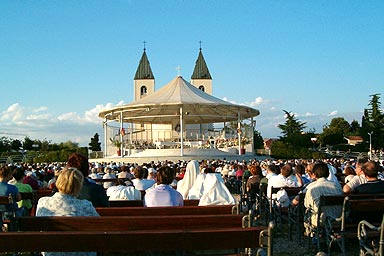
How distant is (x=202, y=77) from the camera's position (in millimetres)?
78062

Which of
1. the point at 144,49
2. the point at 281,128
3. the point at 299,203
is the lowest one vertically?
the point at 299,203

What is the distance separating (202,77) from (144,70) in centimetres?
947

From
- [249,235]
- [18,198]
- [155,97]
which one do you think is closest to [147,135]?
[155,97]

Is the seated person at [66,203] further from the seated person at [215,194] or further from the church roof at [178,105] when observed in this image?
the church roof at [178,105]

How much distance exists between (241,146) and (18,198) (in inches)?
1346

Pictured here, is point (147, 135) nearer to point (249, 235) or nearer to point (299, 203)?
point (299, 203)

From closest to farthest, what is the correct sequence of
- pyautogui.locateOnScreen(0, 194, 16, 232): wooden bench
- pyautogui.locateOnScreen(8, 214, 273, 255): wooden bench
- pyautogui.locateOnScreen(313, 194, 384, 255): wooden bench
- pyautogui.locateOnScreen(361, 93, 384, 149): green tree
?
pyautogui.locateOnScreen(8, 214, 273, 255): wooden bench → pyautogui.locateOnScreen(313, 194, 384, 255): wooden bench → pyautogui.locateOnScreen(0, 194, 16, 232): wooden bench → pyautogui.locateOnScreen(361, 93, 384, 149): green tree

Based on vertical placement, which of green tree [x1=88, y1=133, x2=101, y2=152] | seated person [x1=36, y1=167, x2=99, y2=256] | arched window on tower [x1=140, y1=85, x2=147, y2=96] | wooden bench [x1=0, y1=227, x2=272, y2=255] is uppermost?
arched window on tower [x1=140, y1=85, x2=147, y2=96]

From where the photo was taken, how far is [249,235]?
301 centimetres

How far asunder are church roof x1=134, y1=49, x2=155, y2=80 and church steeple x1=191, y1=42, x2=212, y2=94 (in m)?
6.96

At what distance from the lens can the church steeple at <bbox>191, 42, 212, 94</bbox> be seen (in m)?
77.4

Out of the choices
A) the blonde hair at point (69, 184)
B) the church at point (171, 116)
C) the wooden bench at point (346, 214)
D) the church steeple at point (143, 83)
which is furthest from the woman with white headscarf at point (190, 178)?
the church steeple at point (143, 83)

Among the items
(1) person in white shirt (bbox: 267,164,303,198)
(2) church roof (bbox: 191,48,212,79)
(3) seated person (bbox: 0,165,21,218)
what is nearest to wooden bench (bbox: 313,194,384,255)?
(1) person in white shirt (bbox: 267,164,303,198)

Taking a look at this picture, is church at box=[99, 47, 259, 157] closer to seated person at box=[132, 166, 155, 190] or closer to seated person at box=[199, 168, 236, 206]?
seated person at box=[132, 166, 155, 190]
